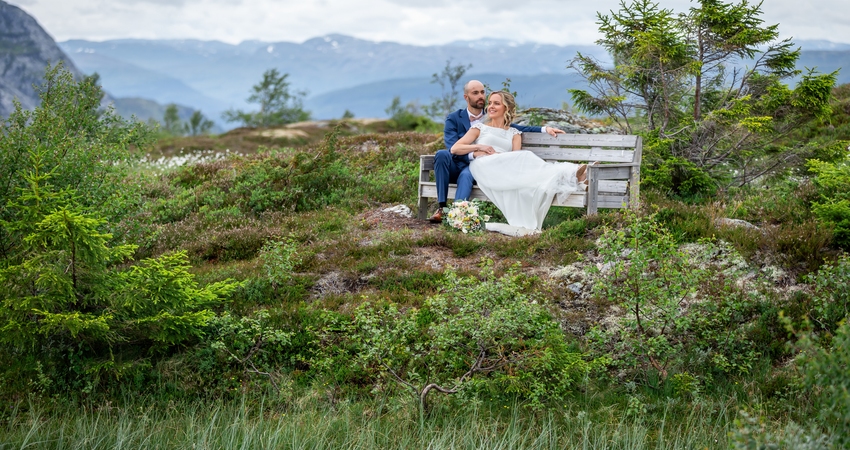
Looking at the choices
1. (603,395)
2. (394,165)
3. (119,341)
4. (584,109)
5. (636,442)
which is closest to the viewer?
(636,442)

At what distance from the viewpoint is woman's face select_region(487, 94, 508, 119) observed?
9.39m

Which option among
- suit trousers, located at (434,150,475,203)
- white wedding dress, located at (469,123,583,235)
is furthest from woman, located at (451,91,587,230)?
suit trousers, located at (434,150,475,203)

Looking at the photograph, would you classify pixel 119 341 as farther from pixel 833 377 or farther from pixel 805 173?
pixel 805 173

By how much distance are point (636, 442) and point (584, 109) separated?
7.00 m

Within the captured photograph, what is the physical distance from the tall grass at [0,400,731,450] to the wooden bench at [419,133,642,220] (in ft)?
11.5

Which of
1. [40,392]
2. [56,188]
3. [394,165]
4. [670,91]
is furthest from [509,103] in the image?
[40,392]

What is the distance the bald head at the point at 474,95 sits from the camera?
31.7ft

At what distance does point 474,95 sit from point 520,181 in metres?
1.66

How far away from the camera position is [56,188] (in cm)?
568

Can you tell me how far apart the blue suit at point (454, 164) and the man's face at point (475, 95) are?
0.21 meters

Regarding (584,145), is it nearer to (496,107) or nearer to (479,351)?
(496,107)

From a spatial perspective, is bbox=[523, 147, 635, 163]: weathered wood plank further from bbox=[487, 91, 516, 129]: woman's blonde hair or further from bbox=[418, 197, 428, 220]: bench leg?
bbox=[418, 197, 428, 220]: bench leg

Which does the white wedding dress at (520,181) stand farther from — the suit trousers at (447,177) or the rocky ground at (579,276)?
the rocky ground at (579,276)

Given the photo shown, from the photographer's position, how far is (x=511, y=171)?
29.7 feet
